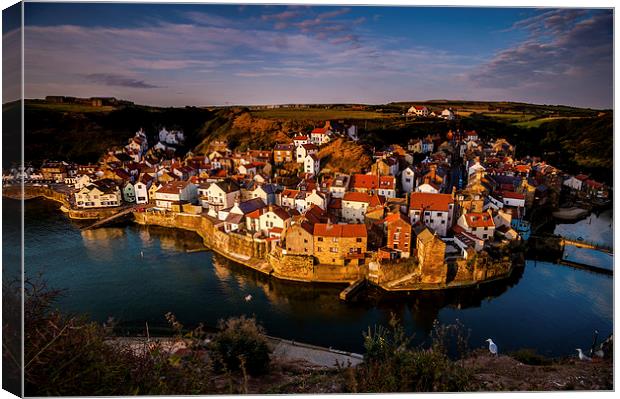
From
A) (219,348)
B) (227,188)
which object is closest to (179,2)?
(219,348)

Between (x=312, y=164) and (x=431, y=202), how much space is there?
6828 millimetres

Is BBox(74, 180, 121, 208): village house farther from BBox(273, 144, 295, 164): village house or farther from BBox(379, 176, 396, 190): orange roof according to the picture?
BBox(379, 176, 396, 190): orange roof

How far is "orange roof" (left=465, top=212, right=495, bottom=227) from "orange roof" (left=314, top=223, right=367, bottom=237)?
274 cm

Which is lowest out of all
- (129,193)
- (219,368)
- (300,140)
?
(219,368)

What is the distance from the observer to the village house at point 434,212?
30.3 feet

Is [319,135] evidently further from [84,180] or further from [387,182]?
[84,180]

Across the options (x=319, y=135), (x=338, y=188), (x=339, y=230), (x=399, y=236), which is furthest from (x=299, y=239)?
(x=319, y=135)

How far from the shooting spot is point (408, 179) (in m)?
13.3

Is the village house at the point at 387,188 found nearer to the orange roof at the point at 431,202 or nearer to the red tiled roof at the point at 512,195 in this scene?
the orange roof at the point at 431,202

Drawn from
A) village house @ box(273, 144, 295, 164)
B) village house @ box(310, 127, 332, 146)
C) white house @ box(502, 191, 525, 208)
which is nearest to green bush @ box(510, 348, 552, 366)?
white house @ box(502, 191, 525, 208)

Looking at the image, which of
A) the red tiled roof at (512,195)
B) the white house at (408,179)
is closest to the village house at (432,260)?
the red tiled roof at (512,195)

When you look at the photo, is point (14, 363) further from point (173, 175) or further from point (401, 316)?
point (173, 175)

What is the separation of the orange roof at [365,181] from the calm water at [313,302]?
14.9 feet

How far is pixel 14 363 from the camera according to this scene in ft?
8.30
